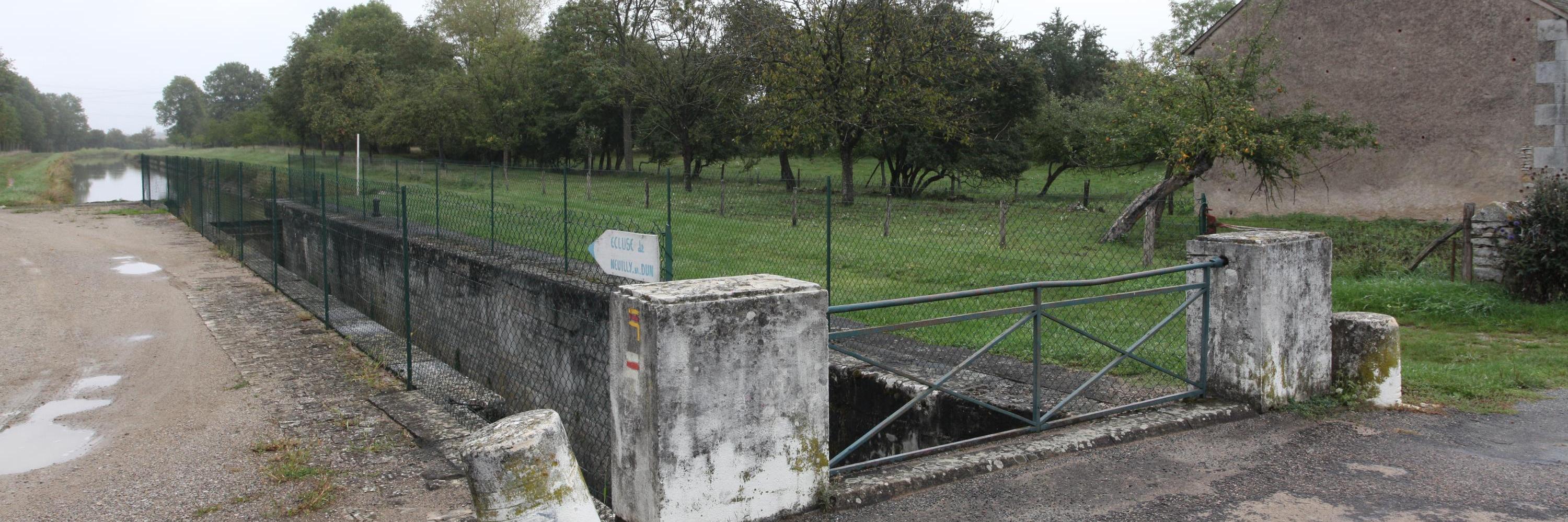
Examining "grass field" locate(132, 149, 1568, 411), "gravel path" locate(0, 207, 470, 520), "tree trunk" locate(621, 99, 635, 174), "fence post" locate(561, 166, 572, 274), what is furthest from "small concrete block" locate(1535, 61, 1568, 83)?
"tree trunk" locate(621, 99, 635, 174)

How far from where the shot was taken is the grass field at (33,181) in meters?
33.4

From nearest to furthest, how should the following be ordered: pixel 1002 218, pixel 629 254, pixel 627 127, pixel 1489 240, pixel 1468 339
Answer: pixel 629 254
pixel 1468 339
pixel 1002 218
pixel 1489 240
pixel 627 127

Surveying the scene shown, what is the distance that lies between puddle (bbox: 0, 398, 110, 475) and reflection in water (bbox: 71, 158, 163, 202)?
26.4 m

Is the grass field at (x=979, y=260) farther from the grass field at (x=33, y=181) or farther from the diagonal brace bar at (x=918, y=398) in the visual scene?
the grass field at (x=33, y=181)

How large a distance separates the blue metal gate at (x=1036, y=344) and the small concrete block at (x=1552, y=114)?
626 inches

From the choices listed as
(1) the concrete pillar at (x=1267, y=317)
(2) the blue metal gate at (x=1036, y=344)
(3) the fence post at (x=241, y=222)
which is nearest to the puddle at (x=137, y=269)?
(3) the fence post at (x=241, y=222)

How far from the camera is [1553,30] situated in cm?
1745

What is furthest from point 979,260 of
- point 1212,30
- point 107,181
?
point 107,181

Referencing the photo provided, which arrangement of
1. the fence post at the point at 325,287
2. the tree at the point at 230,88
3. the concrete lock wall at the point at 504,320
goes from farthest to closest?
1. the tree at the point at 230,88
2. the fence post at the point at 325,287
3. the concrete lock wall at the point at 504,320

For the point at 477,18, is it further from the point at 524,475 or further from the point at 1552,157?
the point at 524,475

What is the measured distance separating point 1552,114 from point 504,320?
18788mm

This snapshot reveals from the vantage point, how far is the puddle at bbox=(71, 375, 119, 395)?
27.7 ft

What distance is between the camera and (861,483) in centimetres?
441

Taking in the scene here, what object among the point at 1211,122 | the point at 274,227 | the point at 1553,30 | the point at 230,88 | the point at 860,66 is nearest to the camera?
the point at 274,227
